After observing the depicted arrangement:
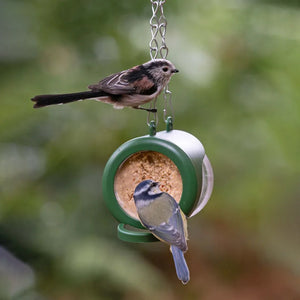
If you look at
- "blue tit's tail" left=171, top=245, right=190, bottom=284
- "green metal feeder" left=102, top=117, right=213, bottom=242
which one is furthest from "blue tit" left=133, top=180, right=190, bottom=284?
"green metal feeder" left=102, top=117, right=213, bottom=242

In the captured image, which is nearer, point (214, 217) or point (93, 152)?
point (93, 152)

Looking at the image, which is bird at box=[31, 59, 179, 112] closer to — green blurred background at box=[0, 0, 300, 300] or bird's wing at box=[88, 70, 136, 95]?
bird's wing at box=[88, 70, 136, 95]

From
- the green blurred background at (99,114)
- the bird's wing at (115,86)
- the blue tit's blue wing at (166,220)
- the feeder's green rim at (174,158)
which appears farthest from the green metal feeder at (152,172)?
the green blurred background at (99,114)

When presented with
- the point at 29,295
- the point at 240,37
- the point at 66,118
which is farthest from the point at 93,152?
the point at 240,37

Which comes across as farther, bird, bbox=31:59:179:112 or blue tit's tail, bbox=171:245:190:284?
bird, bbox=31:59:179:112

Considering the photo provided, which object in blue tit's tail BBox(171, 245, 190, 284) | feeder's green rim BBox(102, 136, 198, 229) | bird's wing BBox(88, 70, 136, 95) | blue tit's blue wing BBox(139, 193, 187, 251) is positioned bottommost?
blue tit's tail BBox(171, 245, 190, 284)

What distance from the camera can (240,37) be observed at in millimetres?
4371

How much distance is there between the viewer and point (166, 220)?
8.05ft

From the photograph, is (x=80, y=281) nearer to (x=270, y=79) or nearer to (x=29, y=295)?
(x=29, y=295)

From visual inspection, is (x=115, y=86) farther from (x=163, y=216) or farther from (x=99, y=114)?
(x=99, y=114)

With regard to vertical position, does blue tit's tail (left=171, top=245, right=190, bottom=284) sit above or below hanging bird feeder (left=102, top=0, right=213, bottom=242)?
below

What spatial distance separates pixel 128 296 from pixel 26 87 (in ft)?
6.99

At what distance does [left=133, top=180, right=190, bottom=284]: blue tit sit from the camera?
96.4 inches

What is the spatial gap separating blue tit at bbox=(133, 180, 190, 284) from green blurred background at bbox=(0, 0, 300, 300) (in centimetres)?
175
